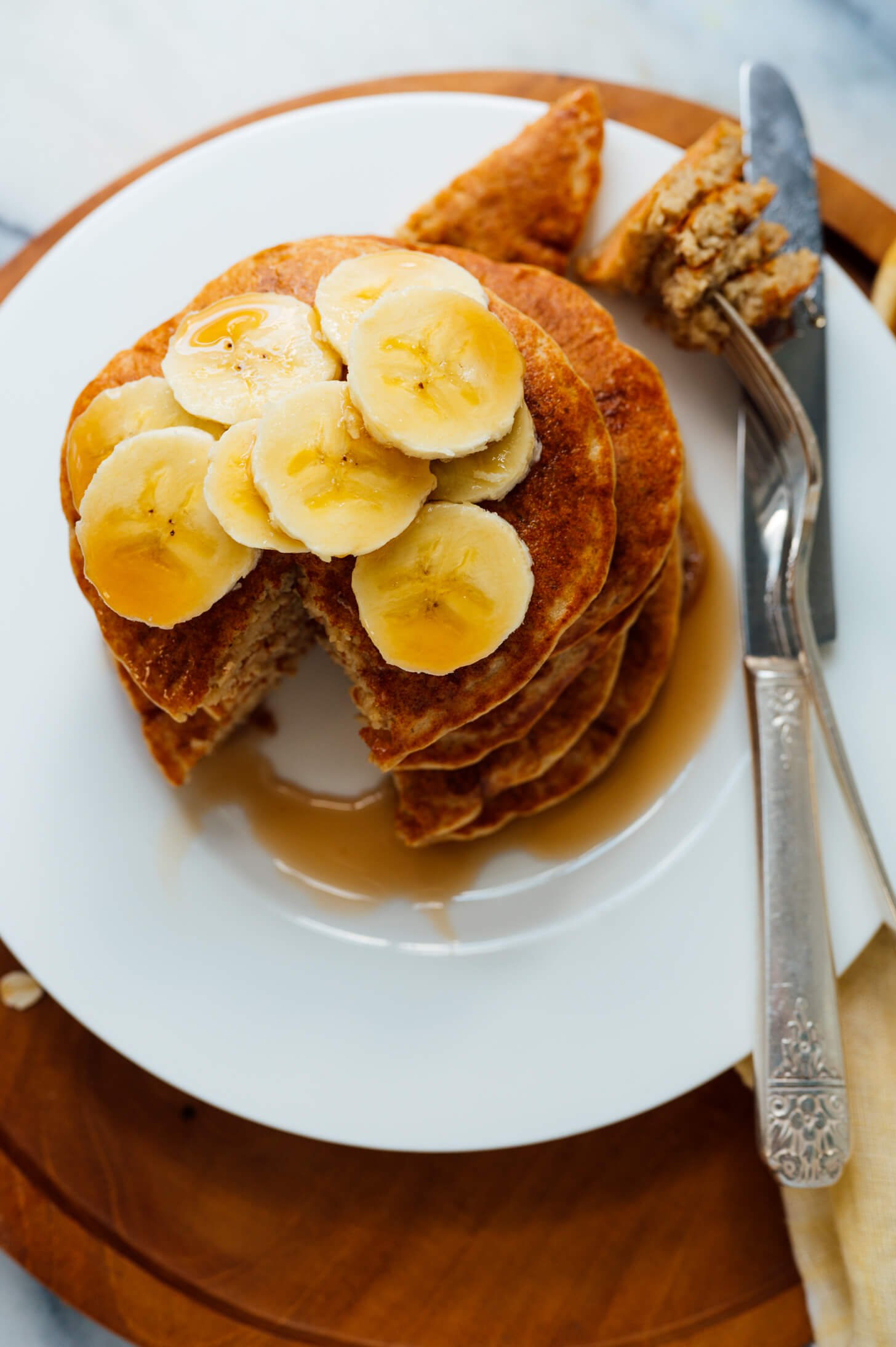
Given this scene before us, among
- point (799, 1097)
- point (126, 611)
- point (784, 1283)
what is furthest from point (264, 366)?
point (784, 1283)

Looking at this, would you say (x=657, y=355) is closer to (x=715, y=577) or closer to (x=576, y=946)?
(x=715, y=577)

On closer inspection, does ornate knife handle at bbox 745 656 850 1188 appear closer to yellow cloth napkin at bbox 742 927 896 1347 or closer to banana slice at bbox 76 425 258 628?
yellow cloth napkin at bbox 742 927 896 1347

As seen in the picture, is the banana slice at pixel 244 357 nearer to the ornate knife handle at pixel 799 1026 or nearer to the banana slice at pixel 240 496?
the banana slice at pixel 240 496

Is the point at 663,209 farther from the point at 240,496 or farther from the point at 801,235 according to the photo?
the point at 240,496

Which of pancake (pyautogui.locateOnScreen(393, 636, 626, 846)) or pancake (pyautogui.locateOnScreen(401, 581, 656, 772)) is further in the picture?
pancake (pyautogui.locateOnScreen(393, 636, 626, 846))

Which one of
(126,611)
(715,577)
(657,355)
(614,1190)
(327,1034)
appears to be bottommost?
(614,1190)

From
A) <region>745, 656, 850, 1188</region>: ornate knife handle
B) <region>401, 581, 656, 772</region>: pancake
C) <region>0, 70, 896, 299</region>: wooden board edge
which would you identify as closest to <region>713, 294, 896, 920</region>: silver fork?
<region>745, 656, 850, 1188</region>: ornate knife handle

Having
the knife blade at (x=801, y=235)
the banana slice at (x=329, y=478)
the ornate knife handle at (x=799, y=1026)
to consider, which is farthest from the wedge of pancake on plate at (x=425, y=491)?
the ornate knife handle at (x=799, y=1026)
